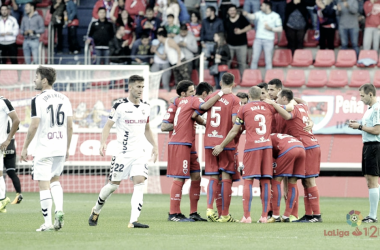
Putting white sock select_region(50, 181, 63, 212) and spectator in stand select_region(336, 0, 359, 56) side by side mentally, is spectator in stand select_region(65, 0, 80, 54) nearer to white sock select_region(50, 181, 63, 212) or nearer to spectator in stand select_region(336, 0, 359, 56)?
spectator in stand select_region(336, 0, 359, 56)

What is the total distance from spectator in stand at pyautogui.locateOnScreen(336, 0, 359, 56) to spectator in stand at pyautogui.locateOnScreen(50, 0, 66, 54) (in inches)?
360

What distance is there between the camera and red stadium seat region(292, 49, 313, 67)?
2369 centimetres

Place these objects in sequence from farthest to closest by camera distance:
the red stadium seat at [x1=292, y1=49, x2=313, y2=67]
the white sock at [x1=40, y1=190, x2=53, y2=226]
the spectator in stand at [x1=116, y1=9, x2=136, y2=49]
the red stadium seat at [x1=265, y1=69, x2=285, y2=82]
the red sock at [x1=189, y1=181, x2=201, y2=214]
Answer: the spectator in stand at [x1=116, y1=9, x2=136, y2=49]
the red stadium seat at [x1=292, y1=49, x2=313, y2=67]
the red stadium seat at [x1=265, y1=69, x2=285, y2=82]
the red sock at [x1=189, y1=181, x2=201, y2=214]
the white sock at [x1=40, y1=190, x2=53, y2=226]

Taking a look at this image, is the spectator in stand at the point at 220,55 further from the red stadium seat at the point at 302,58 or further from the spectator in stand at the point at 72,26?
the spectator in stand at the point at 72,26

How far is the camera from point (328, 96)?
20.4 metres

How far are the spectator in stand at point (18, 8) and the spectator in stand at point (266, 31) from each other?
27.0 ft

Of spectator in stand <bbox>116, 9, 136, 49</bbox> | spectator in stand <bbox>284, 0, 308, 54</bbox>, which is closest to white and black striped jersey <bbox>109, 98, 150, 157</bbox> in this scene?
spectator in stand <bbox>116, 9, 136, 49</bbox>

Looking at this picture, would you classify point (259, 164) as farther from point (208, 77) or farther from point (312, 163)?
point (208, 77)

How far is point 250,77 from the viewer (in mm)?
23172

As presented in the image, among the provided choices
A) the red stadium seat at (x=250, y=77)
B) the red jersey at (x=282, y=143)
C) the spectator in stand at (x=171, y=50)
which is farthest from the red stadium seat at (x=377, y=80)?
the red jersey at (x=282, y=143)

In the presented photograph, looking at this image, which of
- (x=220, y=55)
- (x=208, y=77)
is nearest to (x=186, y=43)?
(x=220, y=55)

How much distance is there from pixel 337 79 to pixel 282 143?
38.1ft

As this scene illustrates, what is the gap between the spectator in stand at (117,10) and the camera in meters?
24.6

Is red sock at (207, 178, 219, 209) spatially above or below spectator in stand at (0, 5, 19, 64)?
below
